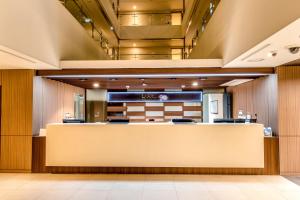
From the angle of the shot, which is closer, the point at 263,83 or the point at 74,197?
the point at 74,197

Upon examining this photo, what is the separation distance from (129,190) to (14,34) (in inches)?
140

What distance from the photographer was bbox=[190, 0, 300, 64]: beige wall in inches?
119

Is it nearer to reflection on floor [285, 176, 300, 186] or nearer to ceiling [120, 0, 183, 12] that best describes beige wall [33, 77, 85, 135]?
reflection on floor [285, 176, 300, 186]

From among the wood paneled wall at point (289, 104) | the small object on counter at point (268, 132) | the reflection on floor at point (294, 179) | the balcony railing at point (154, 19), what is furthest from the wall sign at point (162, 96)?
the balcony railing at point (154, 19)

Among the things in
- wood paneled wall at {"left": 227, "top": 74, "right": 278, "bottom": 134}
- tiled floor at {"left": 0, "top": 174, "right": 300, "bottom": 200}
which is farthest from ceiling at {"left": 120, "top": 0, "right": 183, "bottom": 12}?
tiled floor at {"left": 0, "top": 174, "right": 300, "bottom": 200}

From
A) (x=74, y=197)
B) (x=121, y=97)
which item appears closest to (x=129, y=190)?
(x=74, y=197)

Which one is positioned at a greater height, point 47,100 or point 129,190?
point 47,100

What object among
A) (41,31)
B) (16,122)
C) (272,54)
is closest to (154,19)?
(41,31)

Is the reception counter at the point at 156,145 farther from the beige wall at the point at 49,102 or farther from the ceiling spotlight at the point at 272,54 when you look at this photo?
the ceiling spotlight at the point at 272,54

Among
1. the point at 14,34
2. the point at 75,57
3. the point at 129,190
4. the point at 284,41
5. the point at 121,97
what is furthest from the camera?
the point at 121,97

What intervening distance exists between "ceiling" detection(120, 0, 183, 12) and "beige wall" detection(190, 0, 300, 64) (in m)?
7.41

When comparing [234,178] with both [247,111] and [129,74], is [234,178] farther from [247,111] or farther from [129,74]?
[129,74]

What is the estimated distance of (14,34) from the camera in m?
4.08

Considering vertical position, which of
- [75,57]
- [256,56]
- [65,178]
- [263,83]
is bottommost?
[65,178]
